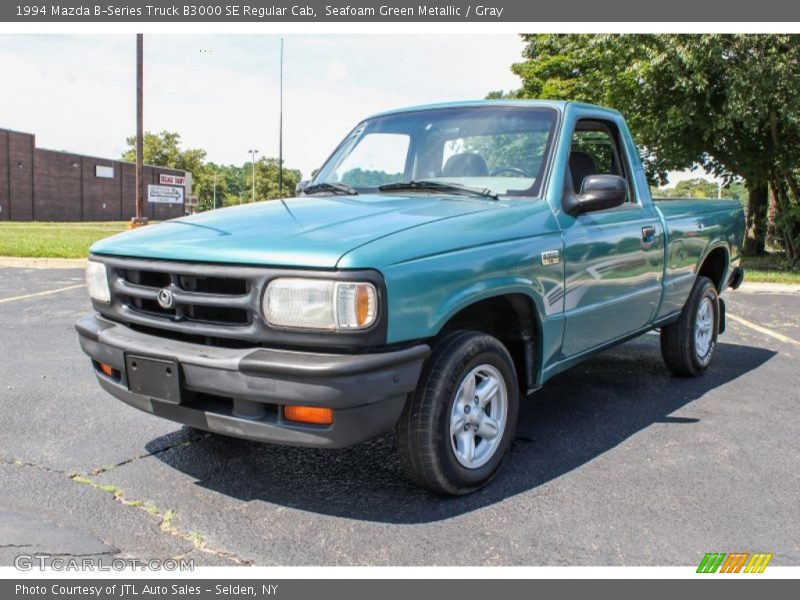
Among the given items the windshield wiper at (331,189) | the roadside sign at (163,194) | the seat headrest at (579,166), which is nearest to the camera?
the windshield wiper at (331,189)

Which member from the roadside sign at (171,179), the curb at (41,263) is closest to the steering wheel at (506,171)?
the curb at (41,263)

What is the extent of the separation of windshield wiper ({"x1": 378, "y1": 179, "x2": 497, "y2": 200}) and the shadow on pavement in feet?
4.62

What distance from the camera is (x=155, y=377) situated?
316cm

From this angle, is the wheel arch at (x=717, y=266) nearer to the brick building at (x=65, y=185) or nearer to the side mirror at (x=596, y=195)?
the side mirror at (x=596, y=195)

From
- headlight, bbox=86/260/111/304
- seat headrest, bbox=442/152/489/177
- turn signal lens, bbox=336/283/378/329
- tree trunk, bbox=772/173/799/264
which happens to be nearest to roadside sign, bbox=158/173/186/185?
tree trunk, bbox=772/173/799/264

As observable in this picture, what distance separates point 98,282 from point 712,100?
1393 centimetres

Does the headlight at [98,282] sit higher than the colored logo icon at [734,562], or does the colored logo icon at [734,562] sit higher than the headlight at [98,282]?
the headlight at [98,282]

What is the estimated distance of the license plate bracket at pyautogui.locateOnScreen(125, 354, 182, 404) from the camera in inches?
121

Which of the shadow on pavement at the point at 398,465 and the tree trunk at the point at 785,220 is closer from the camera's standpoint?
the shadow on pavement at the point at 398,465

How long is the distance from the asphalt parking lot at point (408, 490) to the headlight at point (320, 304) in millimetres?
883

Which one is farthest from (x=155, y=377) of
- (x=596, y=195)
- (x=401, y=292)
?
(x=596, y=195)

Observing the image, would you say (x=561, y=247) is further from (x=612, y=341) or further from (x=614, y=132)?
(x=614, y=132)

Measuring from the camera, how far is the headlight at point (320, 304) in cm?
285

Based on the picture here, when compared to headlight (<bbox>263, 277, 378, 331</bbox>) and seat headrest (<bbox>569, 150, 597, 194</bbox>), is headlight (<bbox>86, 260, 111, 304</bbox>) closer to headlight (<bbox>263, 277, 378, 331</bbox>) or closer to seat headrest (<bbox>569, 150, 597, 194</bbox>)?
headlight (<bbox>263, 277, 378, 331</bbox>)
